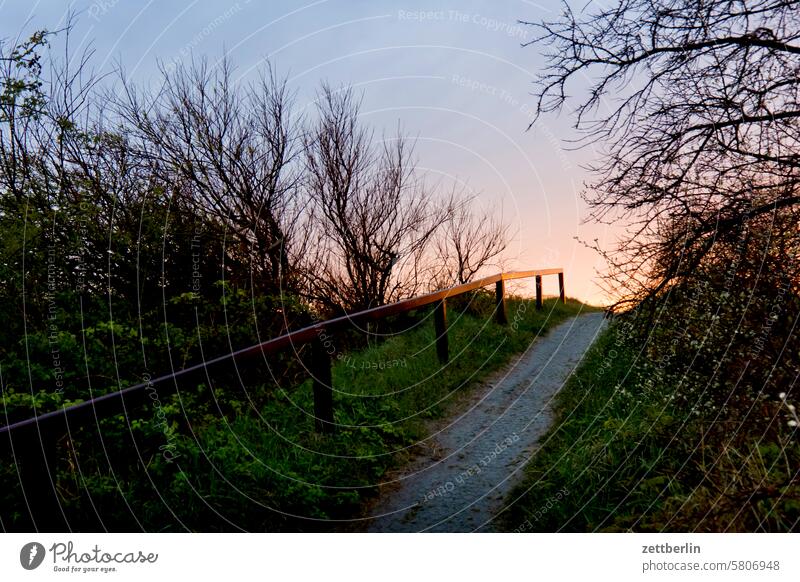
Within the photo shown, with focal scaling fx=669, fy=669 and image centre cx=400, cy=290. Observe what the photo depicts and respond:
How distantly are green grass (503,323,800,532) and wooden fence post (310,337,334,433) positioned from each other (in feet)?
5.85

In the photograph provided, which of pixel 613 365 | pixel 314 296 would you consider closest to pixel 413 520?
pixel 613 365

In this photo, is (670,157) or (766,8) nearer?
(766,8)

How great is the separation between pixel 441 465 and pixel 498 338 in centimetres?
455

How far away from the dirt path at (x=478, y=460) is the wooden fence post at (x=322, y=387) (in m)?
0.86

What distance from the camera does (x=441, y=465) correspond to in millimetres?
5762

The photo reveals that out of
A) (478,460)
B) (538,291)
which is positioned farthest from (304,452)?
(538,291)

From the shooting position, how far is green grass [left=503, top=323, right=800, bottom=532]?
141 inches

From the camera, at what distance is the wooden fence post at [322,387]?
5.88 m

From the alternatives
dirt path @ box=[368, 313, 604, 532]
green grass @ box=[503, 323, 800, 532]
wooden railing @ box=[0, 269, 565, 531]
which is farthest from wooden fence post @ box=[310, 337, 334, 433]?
green grass @ box=[503, 323, 800, 532]

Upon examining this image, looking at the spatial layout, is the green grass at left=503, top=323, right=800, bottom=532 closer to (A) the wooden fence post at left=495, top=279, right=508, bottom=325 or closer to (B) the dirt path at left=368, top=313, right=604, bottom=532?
(B) the dirt path at left=368, top=313, right=604, bottom=532

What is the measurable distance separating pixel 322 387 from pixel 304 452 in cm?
63

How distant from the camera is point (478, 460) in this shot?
5801mm

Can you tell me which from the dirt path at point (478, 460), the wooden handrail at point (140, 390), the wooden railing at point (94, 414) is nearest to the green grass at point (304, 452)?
the dirt path at point (478, 460)

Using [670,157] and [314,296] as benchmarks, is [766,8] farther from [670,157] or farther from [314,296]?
[314,296]
